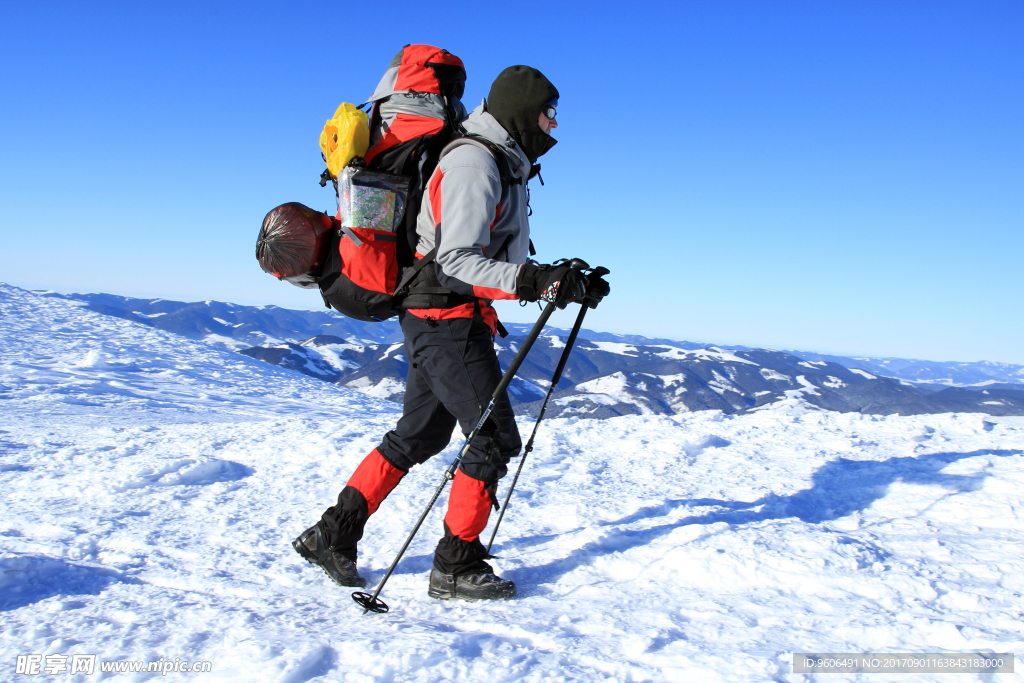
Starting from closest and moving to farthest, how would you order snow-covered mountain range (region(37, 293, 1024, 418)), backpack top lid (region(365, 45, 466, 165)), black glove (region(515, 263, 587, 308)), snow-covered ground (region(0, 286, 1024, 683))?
snow-covered ground (region(0, 286, 1024, 683))
black glove (region(515, 263, 587, 308))
backpack top lid (region(365, 45, 466, 165))
snow-covered mountain range (region(37, 293, 1024, 418))

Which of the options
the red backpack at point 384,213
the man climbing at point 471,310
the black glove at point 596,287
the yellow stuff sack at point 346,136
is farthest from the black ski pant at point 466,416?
the yellow stuff sack at point 346,136

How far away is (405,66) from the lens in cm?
282

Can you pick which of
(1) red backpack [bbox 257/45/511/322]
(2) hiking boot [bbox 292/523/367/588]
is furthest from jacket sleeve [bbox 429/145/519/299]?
(2) hiking boot [bbox 292/523/367/588]

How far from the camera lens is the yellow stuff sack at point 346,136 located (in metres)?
2.69

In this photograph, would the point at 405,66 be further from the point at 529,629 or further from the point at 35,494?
the point at 35,494

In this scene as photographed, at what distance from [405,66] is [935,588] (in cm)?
357

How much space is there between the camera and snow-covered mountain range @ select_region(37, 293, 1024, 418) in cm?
9438

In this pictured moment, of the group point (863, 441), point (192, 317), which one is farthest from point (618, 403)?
point (192, 317)

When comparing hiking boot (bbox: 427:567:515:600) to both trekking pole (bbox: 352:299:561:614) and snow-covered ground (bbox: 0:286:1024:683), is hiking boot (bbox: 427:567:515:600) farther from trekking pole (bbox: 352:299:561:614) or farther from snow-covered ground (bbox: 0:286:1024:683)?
trekking pole (bbox: 352:299:561:614)

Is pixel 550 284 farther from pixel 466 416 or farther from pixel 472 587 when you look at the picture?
pixel 472 587

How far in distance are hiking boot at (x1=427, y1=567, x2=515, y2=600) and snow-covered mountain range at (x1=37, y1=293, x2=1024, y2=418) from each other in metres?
62.3

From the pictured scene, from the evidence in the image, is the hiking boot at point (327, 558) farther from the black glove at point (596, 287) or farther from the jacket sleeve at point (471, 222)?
the black glove at point (596, 287)

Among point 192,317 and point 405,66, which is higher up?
point 405,66

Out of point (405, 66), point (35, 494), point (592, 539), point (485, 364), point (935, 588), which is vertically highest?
point (405, 66)
